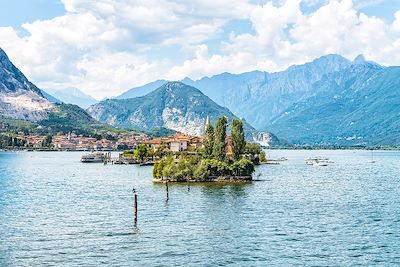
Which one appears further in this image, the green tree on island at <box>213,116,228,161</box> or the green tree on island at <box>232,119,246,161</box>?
the green tree on island at <box>232,119,246,161</box>

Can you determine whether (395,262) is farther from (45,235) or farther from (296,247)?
(45,235)

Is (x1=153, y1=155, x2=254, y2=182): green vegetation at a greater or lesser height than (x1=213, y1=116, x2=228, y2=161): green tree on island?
lesser

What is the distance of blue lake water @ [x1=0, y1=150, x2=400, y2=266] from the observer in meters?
54.6

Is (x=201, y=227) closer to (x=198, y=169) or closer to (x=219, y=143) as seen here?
(x=198, y=169)

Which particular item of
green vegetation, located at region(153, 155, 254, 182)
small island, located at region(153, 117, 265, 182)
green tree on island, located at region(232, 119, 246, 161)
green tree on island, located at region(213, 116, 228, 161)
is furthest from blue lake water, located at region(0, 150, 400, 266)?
green tree on island, located at region(232, 119, 246, 161)

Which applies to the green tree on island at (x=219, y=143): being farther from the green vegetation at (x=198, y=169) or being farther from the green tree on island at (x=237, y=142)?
the green tree on island at (x=237, y=142)

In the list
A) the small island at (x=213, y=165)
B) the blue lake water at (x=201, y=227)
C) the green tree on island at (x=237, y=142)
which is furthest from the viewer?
the green tree on island at (x=237, y=142)

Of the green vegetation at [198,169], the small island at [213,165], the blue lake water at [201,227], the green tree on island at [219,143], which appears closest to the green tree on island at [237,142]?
the small island at [213,165]

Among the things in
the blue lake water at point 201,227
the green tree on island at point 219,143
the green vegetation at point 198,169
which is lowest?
the blue lake water at point 201,227

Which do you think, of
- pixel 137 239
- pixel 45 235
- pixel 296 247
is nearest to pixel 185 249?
pixel 137 239

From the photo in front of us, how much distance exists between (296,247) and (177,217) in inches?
895

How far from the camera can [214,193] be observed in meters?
104

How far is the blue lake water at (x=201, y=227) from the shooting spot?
179 ft

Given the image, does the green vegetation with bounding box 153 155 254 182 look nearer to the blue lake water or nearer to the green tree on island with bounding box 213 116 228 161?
the green tree on island with bounding box 213 116 228 161
